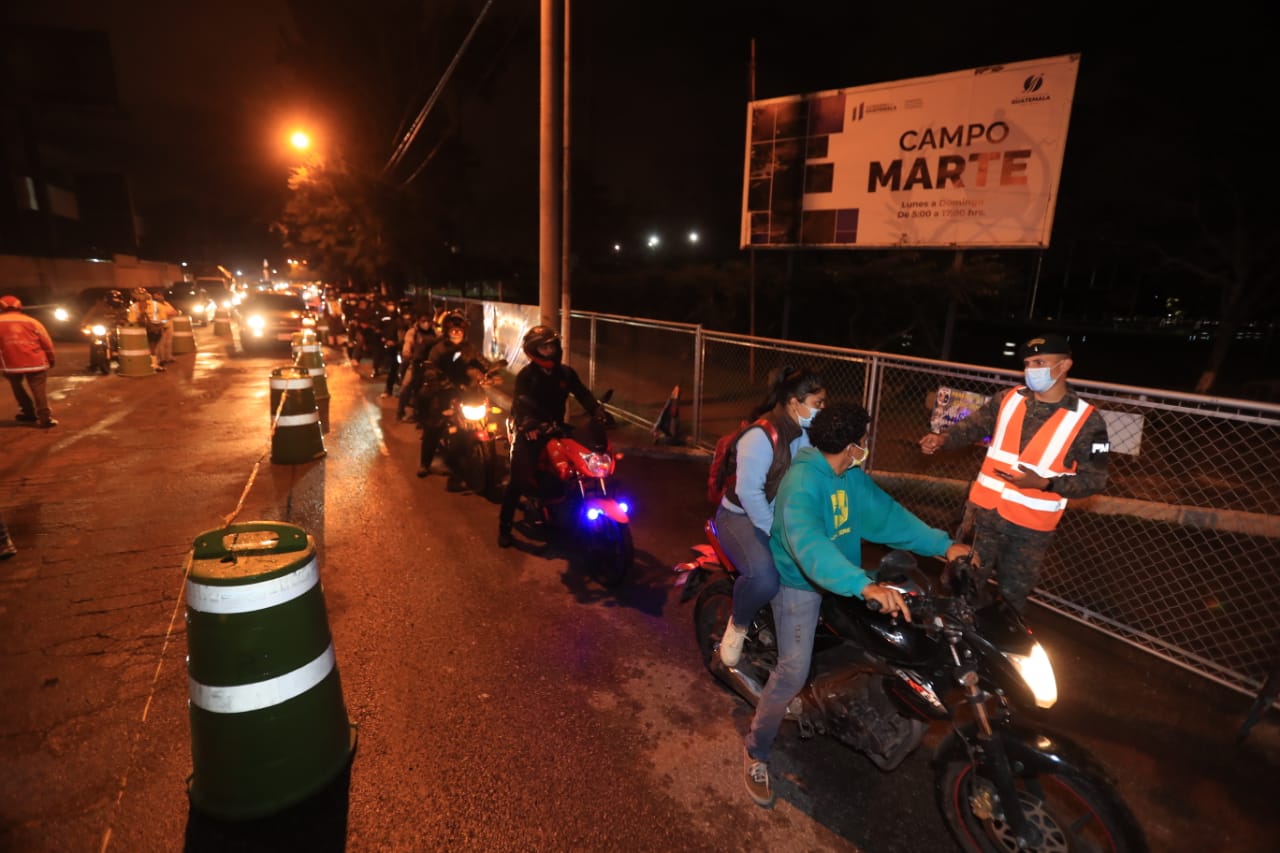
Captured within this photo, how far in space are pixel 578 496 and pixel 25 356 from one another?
901cm

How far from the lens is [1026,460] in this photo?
3.85 m

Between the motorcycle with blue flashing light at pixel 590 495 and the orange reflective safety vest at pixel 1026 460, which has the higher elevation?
the orange reflective safety vest at pixel 1026 460

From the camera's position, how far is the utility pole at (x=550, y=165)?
27.7 feet

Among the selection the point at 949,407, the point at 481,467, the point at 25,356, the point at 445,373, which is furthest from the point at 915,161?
the point at 25,356

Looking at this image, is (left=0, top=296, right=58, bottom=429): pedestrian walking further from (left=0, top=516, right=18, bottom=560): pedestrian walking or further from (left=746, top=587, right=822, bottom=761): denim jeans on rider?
(left=746, top=587, right=822, bottom=761): denim jeans on rider

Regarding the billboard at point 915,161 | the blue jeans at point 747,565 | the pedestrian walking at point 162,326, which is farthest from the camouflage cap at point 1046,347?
the pedestrian walking at point 162,326

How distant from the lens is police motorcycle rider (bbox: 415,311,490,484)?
771cm

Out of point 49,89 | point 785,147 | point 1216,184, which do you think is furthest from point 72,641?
point 49,89

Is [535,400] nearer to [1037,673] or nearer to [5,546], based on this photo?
[1037,673]

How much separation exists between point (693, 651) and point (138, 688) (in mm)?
3319

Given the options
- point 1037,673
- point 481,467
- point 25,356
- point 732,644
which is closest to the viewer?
point 1037,673

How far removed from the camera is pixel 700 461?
9.01 meters

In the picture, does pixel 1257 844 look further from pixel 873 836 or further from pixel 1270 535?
pixel 1270 535

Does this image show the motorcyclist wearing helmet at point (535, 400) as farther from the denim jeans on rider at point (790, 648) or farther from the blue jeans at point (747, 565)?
the denim jeans on rider at point (790, 648)
